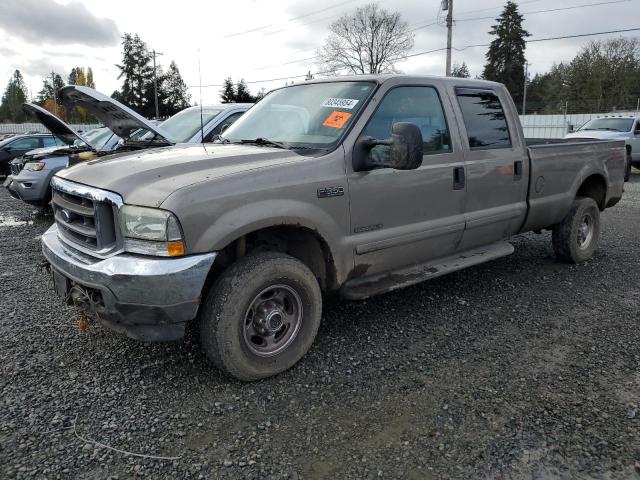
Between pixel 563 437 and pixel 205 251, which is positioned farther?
pixel 205 251

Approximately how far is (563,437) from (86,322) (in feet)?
9.84

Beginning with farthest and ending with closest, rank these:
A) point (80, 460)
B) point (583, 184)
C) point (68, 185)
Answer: point (583, 184), point (68, 185), point (80, 460)

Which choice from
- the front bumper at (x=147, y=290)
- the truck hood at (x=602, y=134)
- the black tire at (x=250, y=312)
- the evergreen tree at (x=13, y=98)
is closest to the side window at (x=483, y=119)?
the black tire at (x=250, y=312)

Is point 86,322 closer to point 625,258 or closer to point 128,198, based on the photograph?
point 128,198

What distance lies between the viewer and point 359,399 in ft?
9.80

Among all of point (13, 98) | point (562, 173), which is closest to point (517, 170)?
point (562, 173)

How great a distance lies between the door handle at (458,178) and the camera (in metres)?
4.11

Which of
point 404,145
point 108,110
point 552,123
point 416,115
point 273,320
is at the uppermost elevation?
point 552,123

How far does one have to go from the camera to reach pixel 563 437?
2625 millimetres

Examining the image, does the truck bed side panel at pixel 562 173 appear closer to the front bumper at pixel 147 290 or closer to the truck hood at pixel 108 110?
the front bumper at pixel 147 290

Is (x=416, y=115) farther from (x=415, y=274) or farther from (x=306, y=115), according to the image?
(x=415, y=274)

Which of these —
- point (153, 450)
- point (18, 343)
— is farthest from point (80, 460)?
point (18, 343)

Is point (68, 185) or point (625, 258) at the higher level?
point (68, 185)

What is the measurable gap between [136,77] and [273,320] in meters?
68.8
